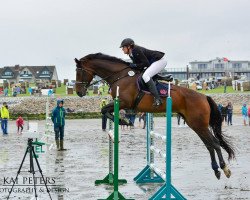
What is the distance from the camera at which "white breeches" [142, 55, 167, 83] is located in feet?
41.3

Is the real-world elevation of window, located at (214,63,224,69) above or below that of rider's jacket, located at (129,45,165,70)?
above

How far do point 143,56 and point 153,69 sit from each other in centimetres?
34

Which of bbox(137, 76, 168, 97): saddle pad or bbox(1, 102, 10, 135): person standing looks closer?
bbox(137, 76, 168, 97): saddle pad

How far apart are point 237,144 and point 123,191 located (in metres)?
12.4

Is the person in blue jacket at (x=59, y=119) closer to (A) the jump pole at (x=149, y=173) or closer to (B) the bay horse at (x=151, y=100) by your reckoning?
(A) the jump pole at (x=149, y=173)

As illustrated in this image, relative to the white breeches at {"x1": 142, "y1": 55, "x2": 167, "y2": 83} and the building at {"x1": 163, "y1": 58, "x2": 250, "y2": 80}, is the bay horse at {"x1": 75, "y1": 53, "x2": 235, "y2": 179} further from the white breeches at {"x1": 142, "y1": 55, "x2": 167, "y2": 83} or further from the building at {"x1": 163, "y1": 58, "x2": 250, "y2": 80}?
the building at {"x1": 163, "y1": 58, "x2": 250, "y2": 80}

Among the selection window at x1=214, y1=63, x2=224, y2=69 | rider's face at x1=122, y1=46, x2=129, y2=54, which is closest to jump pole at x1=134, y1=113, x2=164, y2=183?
rider's face at x1=122, y1=46, x2=129, y2=54

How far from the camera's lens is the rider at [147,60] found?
12516mm

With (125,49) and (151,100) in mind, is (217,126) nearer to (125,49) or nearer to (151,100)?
(151,100)

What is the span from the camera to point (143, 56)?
12898 mm

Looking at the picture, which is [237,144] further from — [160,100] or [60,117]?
[160,100]

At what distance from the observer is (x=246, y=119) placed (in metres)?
45.8

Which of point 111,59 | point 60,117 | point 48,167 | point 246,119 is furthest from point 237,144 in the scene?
point 246,119

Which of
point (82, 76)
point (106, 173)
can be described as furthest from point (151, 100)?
point (106, 173)
